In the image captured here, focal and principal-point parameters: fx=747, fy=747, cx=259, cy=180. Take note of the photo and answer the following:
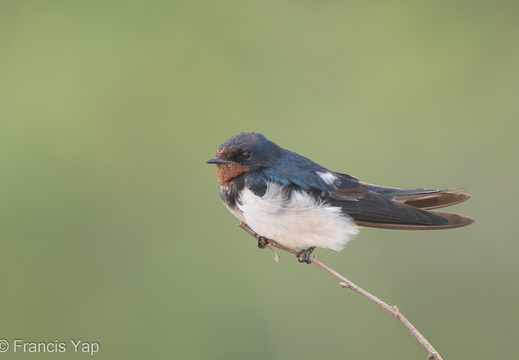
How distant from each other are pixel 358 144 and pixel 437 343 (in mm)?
1142

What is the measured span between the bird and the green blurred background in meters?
0.90

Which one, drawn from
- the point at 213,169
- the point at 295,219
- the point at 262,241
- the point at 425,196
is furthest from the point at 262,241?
the point at 213,169

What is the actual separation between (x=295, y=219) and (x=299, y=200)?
0.23 feet

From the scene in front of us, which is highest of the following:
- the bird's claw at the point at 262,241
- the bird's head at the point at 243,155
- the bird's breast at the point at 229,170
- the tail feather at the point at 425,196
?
the bird's head at the point at 243,155

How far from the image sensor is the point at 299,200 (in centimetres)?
246

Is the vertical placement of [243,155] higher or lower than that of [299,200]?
higher

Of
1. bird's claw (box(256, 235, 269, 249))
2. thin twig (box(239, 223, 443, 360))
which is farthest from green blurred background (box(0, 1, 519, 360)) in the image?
thin twig (box(239, 223, 443, 360))

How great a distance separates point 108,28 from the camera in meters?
4.67

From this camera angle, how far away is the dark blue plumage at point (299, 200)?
2.41 meters

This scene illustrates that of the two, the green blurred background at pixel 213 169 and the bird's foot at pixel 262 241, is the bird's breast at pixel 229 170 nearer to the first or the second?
the bird's foot at pixel 262 241

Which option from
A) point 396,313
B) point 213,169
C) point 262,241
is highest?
point 213,169

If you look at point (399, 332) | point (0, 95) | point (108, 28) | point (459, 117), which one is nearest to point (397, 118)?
point (459, 117)

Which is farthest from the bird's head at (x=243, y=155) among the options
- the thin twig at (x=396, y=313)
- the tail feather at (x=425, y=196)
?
the thin twig at (x=396, y=313)

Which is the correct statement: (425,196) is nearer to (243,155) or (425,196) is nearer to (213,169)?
(243,155)
